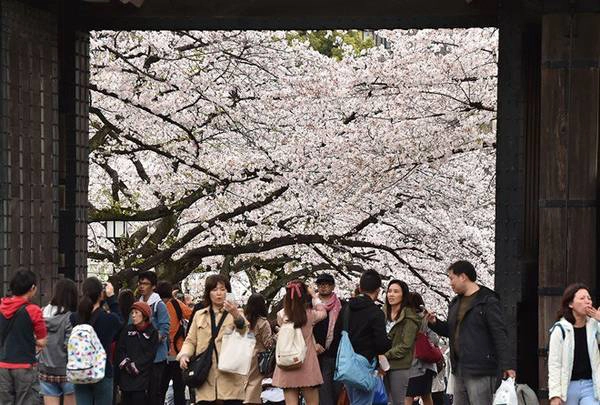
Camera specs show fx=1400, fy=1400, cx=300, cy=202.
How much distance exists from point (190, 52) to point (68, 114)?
35.1 feet

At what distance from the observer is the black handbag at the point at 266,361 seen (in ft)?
42.8

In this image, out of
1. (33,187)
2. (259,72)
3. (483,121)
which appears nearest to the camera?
(33,187)

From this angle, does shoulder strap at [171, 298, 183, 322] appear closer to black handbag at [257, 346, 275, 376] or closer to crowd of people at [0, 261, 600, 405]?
crowd of people at [0, 261, 600, 405]

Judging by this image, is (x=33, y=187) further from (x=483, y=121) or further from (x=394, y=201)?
(x=394, y=201)

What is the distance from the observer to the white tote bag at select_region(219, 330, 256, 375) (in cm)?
1242

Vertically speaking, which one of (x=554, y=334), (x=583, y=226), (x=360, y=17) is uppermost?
(x=360, y=17)

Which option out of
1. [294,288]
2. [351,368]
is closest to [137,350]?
[294,288]

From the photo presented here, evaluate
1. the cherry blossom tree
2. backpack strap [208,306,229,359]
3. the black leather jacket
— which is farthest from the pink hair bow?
the cherry blossom tree

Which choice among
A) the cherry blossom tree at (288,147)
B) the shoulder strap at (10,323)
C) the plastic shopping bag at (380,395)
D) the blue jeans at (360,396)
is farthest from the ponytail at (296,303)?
the cherry blossom tree at (288,147)

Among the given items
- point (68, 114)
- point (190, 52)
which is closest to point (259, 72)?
point (190, 52)

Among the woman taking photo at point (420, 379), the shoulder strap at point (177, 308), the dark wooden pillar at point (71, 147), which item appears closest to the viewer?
the dark wooden pillar at point (71, 147)

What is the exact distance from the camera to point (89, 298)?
11992 millimetres

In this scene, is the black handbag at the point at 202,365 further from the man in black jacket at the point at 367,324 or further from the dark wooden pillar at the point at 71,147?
the dark wooden pillar at the point at 71,147

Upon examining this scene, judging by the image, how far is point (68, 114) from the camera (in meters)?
13.4
